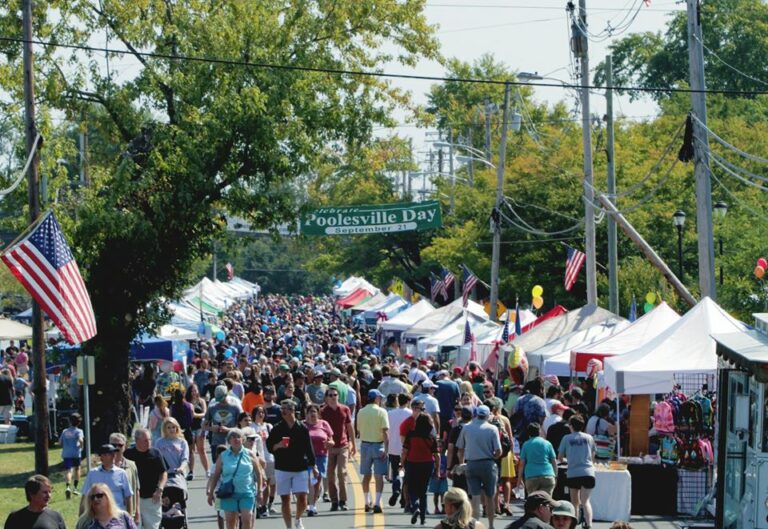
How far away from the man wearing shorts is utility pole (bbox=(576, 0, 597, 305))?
51.1ft

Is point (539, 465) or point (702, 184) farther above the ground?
point (702, 184)

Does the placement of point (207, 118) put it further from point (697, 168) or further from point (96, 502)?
point (96, 502)

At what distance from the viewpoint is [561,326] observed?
29.9 meters

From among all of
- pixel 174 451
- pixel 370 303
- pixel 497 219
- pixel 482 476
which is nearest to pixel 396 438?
pixel 482 476

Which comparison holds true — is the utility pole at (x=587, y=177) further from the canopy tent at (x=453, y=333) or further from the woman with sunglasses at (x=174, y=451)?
the woman with sunglasses at (x=174, y=451)

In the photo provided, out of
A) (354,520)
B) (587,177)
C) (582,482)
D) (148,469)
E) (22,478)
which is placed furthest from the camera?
(587,177)

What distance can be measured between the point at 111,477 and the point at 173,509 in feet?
8.39

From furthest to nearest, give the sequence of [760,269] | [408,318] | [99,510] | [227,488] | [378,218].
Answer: [408,318], [378,218], [760,269], [227,488], [99,510]

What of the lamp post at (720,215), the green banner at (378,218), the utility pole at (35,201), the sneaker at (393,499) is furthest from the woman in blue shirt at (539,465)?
the lamp post at (720,215)

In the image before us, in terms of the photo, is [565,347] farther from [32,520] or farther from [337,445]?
[32,520]

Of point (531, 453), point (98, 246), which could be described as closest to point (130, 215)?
point (98, 246)

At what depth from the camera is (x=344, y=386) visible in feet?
77.6

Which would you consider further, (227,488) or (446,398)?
(446,398)

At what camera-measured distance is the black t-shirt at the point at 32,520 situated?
10.9 metres
